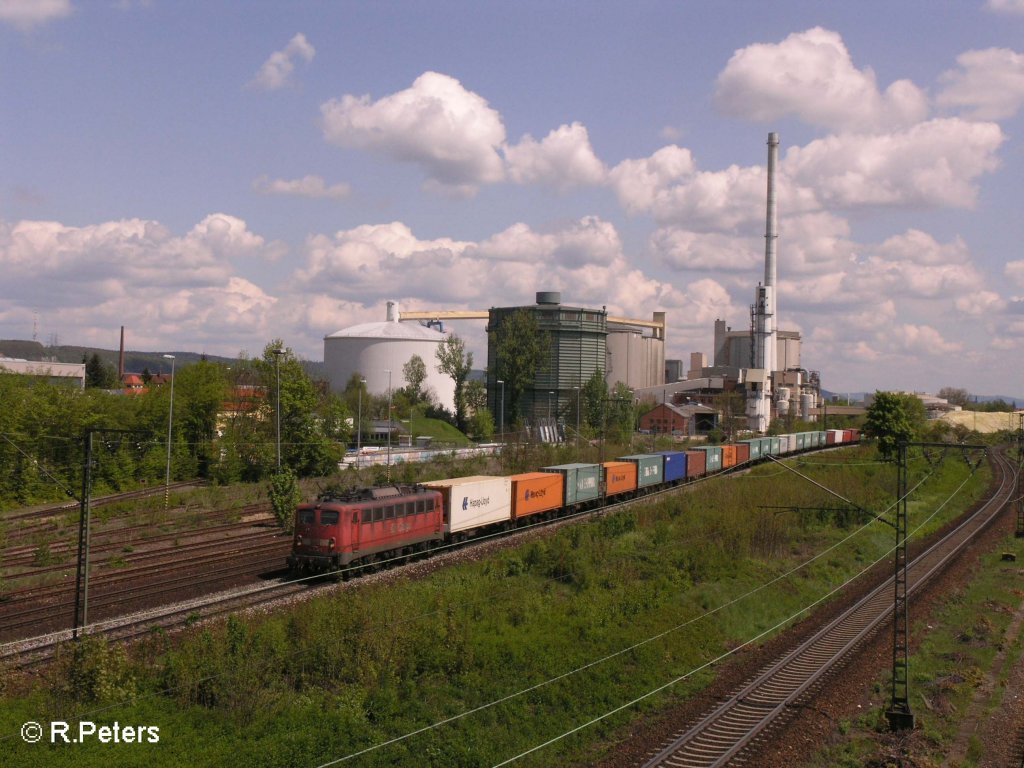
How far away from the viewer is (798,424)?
14238cm

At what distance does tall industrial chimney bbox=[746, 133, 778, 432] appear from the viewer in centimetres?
12012

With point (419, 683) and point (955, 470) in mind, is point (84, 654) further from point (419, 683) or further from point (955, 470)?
point (955, 470)

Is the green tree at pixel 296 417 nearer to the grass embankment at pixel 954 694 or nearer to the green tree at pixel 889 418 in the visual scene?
the grass embankment at pixel 954 694

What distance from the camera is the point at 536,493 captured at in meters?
45.1

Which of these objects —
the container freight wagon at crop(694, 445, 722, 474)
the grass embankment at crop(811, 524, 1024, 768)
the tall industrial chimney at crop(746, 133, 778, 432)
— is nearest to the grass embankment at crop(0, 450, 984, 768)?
the grass embankment at crop(811, 524, 1024, 768)

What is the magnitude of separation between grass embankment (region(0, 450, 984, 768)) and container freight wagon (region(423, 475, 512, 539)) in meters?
2.89

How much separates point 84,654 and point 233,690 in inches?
147

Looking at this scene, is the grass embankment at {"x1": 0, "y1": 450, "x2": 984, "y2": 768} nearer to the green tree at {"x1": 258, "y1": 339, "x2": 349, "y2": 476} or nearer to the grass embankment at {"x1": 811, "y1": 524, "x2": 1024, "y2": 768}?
the grass embankment at {"x1": 811, "y1": 524, "x2": 1024, "y2": 768}

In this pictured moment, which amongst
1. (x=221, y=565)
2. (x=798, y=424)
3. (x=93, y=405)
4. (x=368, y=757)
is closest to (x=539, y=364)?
(x=798, y=424)

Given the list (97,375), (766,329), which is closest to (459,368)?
(766,329)

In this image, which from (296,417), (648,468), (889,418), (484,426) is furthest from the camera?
(484,426)

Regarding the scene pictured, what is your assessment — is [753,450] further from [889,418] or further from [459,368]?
[459,368]

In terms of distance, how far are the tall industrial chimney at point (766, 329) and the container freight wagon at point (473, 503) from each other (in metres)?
90.4

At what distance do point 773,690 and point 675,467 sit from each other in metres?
40.2
